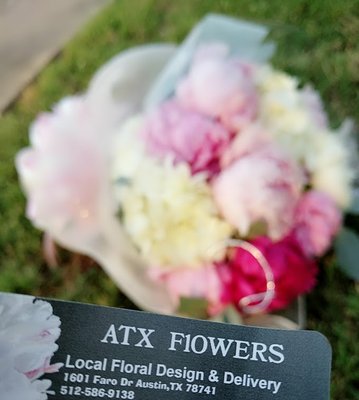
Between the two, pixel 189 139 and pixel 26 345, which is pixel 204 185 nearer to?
pixel 189 139

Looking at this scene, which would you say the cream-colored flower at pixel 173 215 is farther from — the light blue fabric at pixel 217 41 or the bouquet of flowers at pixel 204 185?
the light blue fabric at pixel 217 41

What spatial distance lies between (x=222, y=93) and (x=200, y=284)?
301 mm

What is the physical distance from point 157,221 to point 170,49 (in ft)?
1.71

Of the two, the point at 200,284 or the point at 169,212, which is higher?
the point at 169,212

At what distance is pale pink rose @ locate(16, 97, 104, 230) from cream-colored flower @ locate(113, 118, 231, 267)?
0.10 metres

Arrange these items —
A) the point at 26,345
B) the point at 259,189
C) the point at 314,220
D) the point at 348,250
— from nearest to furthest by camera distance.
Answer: the point at 26,345 → the point at 259,189 → the point at 314,220 → the point at 348,250

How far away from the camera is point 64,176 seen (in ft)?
3.79

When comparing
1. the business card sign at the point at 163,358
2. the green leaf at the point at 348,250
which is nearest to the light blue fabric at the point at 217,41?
the green leaf at the point at 348,250

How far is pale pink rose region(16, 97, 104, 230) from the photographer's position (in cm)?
116

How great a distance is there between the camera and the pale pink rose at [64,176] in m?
1.16

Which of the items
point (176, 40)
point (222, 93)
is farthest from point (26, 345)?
point (176, 40)

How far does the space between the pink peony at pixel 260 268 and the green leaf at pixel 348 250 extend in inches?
6.3

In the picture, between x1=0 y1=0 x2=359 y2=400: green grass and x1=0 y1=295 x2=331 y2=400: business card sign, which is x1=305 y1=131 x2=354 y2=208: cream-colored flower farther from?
x1=0 y1=295 x2=331 y2=400: business card sign

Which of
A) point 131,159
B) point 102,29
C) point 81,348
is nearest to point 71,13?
point 102,29
